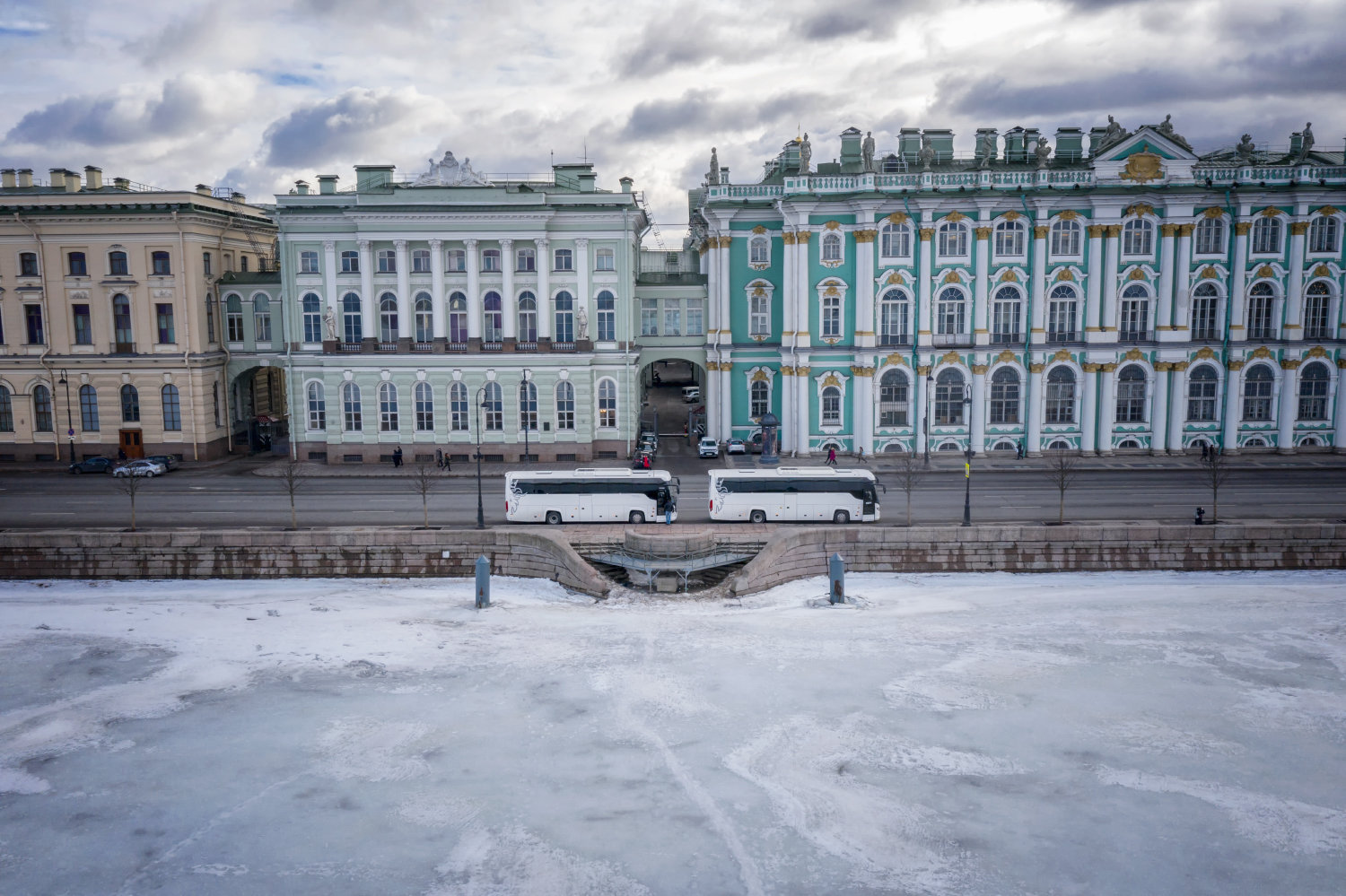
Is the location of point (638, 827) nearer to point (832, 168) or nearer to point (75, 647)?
point (75, 647)

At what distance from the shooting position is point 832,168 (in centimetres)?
6231

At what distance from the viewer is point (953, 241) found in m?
59.8

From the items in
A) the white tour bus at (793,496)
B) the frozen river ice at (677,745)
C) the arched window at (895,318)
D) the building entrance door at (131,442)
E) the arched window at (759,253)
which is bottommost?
the frozen river ice at (677,745)

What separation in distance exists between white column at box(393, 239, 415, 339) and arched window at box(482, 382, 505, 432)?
18.3 ft

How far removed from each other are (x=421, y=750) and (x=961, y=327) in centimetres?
4525

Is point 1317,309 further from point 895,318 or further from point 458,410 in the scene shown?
point 458,410

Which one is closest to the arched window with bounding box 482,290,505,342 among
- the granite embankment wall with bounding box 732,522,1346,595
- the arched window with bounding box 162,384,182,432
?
the arched window with bounding box 162,384,182,432

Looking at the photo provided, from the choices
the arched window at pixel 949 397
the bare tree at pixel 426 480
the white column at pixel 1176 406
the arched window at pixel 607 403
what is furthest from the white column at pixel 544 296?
the white column at pixel 1176 406

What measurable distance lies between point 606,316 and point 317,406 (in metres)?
18.2

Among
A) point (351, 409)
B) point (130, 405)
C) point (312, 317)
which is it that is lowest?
point (351, 409)

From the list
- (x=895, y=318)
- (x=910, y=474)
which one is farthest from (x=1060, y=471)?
(x=895, y=318)

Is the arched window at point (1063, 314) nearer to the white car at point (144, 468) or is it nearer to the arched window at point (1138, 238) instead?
the arched window at point (1138, 238)

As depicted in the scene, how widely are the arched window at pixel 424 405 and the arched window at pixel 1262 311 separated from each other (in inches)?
1920

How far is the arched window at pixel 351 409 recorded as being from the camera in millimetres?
60781
